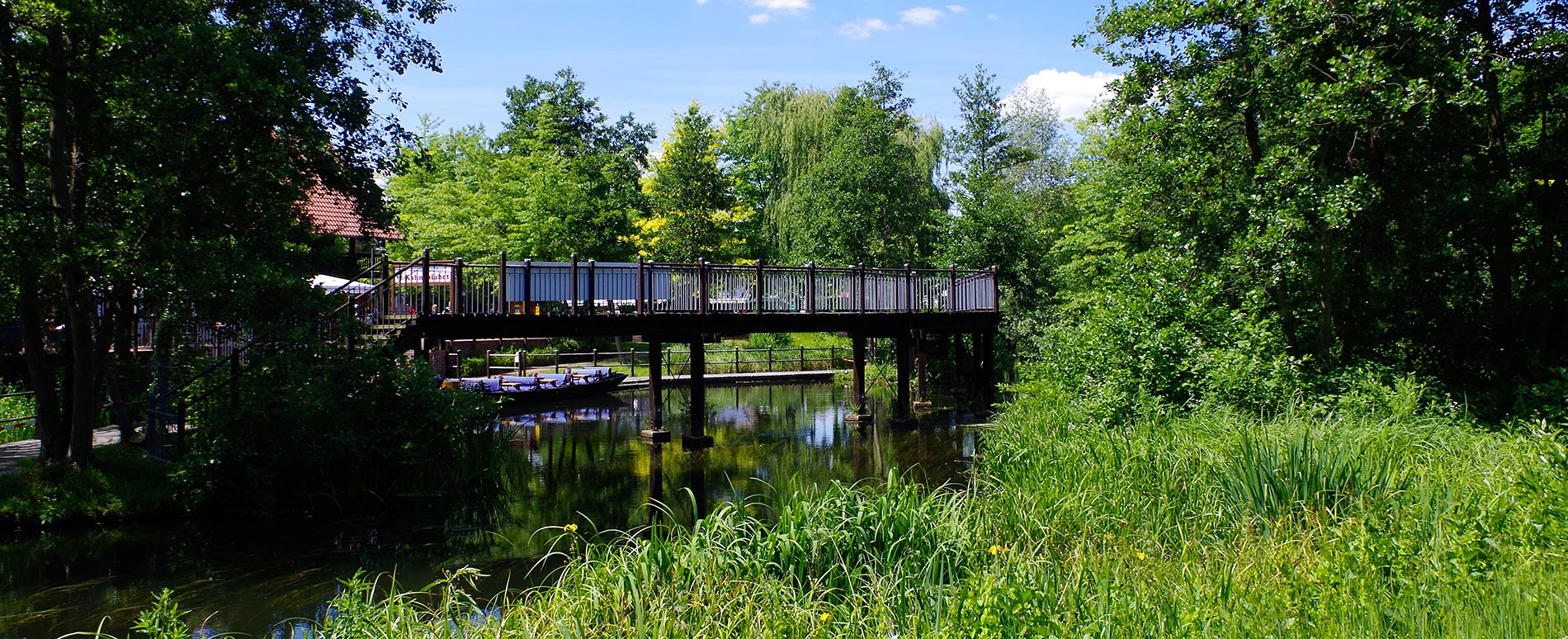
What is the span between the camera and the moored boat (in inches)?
963

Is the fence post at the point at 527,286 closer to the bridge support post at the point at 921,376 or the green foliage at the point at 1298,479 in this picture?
the bridge support post at the point at 921,376

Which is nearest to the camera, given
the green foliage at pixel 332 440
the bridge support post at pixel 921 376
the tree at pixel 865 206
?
the green foliage at pixel 332 440

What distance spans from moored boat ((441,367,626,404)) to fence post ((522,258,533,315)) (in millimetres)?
6842

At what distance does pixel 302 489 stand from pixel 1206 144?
535 inches

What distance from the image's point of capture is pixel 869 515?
673cm

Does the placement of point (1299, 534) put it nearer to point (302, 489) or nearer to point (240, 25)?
point (302, 489)

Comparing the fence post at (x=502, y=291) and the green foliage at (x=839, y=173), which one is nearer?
the fence post at (x=502, y=291)

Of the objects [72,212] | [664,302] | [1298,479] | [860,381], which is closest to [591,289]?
[664,302]

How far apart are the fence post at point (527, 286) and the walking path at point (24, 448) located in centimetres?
616

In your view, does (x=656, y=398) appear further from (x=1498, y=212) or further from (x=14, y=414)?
(x=1498, y=212)

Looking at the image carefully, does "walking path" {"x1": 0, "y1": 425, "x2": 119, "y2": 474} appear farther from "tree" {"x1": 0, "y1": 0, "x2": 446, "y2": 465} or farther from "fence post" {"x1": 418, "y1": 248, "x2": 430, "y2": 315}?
"fence post" {"x1": 418, "y1": 248, "x2": 430, "y2": 315}

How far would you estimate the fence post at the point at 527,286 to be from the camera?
1645 cm

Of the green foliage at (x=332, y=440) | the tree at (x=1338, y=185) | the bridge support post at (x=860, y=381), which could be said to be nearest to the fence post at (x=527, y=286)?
the green foliage at (x=332, y=440)

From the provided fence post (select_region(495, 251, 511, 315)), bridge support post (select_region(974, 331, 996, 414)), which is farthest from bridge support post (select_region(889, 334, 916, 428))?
fence post (select_region(495, 251, 511, 315))
